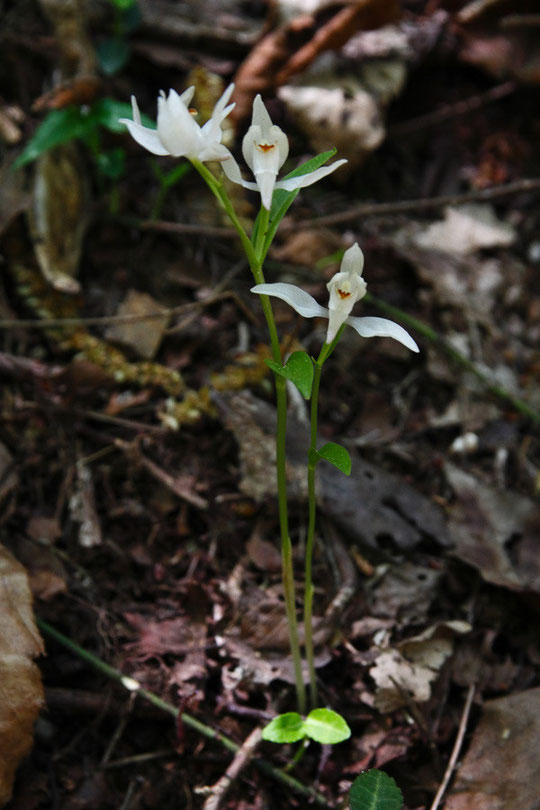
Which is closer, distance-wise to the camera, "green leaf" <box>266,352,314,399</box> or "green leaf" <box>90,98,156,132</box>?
"green leaf" <box>266,352,314,399</box>

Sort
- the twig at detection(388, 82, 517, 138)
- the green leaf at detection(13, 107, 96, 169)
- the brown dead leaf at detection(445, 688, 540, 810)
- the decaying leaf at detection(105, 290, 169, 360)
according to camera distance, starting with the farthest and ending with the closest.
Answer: the twig at detection(388, 82, 517, 138)
the decaying leaf at detection(105, 290, 169, 360)
the green leaf at detection(13, 107, 96, 169)
the brown dead leaf at detection(445, 688, 540, 810)

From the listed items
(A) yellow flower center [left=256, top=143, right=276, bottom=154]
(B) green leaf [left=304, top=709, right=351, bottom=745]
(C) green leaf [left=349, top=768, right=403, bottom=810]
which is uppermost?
(A) yellow flower center [left=256, top=143, right=276, bottom=154]

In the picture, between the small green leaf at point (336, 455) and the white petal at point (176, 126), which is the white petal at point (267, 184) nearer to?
the white petal at point (176, 126)

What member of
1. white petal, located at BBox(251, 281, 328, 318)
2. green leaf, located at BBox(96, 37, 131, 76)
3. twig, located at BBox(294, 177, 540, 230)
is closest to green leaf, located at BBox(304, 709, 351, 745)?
white petal, located at BBox(251, 281, 328, 318)

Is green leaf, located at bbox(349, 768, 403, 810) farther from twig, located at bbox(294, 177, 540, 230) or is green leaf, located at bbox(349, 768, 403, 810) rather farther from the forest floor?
twig, located at bbox(294, 177, 540, 230)

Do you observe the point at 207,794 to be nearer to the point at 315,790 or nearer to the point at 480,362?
the point at 315,790

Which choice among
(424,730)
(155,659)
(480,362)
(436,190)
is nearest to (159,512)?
(155,659)

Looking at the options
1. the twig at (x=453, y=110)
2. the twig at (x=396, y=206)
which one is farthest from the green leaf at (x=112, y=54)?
the twig at (x=453, y=110)
